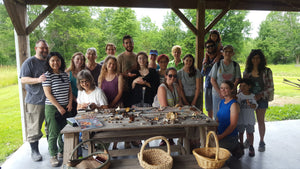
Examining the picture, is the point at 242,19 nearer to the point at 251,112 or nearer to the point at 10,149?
the point at 251,112

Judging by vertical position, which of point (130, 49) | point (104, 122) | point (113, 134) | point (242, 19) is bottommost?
point (113, 134)

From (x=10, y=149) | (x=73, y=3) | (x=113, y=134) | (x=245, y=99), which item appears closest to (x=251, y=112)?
(x=245, y=99)

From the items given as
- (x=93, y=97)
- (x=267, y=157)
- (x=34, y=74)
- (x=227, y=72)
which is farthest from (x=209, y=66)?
(x=34, y=74)

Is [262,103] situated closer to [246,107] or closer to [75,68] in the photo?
[246,107]

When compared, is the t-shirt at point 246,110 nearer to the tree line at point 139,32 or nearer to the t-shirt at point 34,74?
the t-shirt at point 34,74

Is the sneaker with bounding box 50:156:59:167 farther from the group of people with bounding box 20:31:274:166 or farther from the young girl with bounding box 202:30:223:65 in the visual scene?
the young girl with bounding box 202:30:223:65

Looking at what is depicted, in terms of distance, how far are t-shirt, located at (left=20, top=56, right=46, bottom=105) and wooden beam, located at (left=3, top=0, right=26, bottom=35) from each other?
1.01 metres

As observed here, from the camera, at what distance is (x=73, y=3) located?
4.10 meters

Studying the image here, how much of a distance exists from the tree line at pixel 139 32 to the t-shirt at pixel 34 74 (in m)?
6.73

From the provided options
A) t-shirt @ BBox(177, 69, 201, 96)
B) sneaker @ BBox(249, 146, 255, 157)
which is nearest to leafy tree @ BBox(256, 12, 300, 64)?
sneaker @ BBox(249, 146, 255, 157)

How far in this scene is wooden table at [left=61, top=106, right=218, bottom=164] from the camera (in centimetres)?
230

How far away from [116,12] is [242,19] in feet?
23.7

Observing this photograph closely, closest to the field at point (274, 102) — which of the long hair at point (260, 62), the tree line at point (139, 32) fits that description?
the tree line at point (139, 32)

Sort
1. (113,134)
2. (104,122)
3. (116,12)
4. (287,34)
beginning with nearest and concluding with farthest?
1. (104,122)
2. (113,134)
3. (287,34)
4. (116,12)
